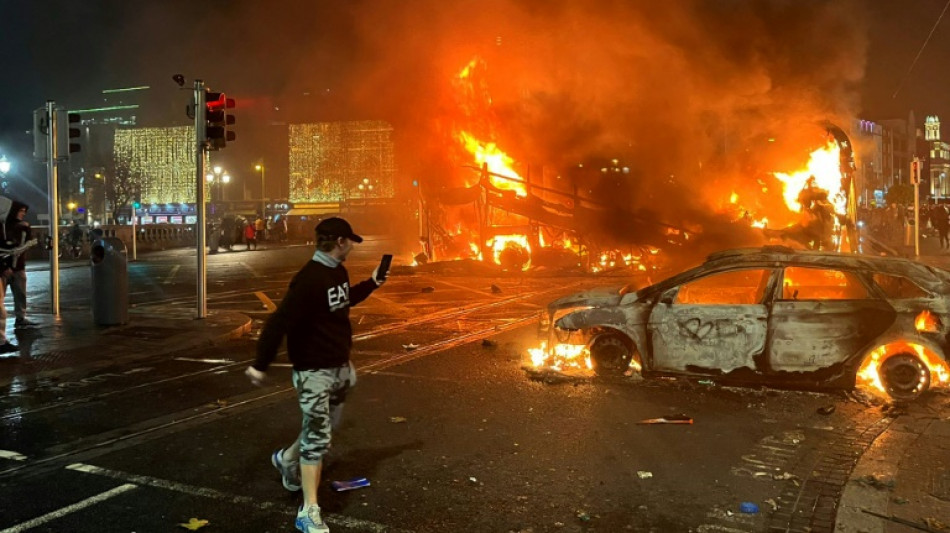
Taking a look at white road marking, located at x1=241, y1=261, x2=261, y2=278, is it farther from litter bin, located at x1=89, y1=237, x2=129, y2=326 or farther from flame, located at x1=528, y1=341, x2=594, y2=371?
flame, located at x1=528, y1=341, x2=594, y2=371

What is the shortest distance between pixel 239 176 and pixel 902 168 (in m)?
85.0

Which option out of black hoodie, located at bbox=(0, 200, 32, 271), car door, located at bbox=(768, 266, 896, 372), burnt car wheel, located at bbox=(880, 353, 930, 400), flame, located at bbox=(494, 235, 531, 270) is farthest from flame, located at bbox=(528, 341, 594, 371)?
flame, located at bbox=(494, 235, 531, 270)

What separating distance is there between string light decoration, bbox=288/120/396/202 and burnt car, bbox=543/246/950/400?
6475cm

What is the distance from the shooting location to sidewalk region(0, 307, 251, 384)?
8.34 metres

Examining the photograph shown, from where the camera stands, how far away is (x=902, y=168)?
322ft

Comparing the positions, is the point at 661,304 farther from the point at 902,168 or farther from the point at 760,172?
the point at 902,168

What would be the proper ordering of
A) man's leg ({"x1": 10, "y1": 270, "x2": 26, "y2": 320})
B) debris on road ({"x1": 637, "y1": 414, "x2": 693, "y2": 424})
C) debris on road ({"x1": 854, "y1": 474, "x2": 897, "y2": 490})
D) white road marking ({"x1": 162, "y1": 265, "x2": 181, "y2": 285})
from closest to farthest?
debris on road ({"x1": 854, "y1": 474, "x2": 897, "y2": 490}) < debris on road ({"x1": 637, "y1": 414, "x2": 693, "y2": 424}) < man's leg ({"x1": 10, "y1": 270, "x2": 26, "y2": 320}) < white road marking ({"x1": 162, "y1": 265, "x2": 181, "y2": 285})

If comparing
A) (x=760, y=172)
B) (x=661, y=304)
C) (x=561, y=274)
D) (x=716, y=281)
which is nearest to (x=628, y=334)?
(x=661, y=304)

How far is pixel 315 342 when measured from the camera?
13.0ft

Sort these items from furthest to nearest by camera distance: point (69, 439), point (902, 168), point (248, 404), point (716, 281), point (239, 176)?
point (902, 168) < point (239, 176) < point (716, 281) < point (248, 404) < point (69, 439)

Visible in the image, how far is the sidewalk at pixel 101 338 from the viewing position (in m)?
8.34

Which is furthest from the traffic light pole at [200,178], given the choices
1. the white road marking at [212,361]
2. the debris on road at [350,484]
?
the debris on road at [350,484]

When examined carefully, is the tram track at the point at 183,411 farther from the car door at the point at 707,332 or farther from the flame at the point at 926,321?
the flame at the point at 926,321

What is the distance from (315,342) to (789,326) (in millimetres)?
4577
